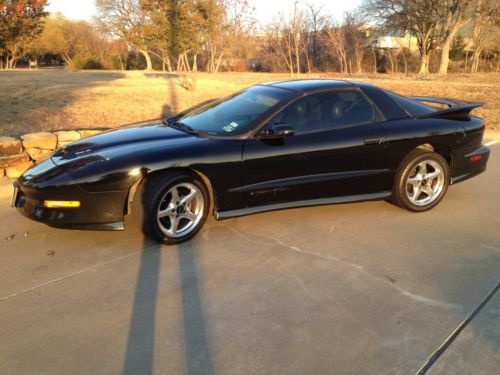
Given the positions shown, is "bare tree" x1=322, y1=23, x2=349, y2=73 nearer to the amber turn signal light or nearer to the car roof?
the car roof

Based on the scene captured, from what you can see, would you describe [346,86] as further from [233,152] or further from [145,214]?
[145,214]

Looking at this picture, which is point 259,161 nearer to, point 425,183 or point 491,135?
point 425,183

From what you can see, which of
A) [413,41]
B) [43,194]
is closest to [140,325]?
[43,194]

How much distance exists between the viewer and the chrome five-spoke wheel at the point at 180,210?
12.8 feet

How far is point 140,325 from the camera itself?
281 cm

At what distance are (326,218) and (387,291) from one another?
5.00 feet

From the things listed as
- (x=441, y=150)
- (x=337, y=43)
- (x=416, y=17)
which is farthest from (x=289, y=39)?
(x=441, y=150)

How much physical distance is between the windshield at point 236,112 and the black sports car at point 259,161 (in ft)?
0.05

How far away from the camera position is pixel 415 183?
4840 millimetres

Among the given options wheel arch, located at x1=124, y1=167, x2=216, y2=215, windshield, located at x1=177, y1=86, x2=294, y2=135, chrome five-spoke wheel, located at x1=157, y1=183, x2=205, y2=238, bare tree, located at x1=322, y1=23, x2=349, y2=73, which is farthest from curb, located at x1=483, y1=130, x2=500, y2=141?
bare tree, located at x1=322, y1=23, x2=349, y2=73

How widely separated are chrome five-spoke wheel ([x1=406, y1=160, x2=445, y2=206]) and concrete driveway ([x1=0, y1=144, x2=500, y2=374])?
386mm

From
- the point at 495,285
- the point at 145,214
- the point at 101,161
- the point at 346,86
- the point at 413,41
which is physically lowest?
the point at 495,285

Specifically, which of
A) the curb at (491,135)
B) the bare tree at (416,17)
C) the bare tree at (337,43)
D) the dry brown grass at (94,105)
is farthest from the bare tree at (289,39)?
the curb at (491,135)

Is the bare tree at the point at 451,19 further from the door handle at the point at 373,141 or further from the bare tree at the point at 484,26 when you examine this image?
the door handle at the point at 373,141
